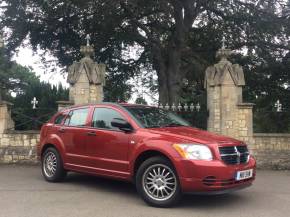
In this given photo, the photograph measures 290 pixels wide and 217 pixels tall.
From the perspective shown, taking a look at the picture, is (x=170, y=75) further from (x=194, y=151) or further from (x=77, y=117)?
(x=194, y=151)

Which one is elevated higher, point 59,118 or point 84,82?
point 84,82

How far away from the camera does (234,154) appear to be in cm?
723

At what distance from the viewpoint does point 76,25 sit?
20.3 meters

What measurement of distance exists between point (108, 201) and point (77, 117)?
236cm

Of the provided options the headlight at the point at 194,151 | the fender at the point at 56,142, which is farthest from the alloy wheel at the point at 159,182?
the fender at the point at 56,142

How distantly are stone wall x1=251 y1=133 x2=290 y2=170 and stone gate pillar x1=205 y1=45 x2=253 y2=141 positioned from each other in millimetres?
347

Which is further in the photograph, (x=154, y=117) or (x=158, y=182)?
(x=154, y=117)

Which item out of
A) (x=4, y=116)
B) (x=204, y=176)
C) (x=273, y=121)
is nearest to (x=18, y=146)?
(x=4, y=116)

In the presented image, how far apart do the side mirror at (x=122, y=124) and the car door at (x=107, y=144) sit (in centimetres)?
8

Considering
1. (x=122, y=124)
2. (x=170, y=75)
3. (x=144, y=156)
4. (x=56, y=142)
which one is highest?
(x=170, y=75)

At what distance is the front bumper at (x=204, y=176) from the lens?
678 cm

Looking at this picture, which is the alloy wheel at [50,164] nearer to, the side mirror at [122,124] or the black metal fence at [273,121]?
the side mirror at [122,124]

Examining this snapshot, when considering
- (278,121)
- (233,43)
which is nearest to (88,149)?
(278,121)

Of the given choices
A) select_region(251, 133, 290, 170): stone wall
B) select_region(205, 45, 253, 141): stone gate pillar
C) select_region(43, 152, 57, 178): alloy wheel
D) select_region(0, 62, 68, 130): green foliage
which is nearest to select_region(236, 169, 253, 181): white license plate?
select_region(43, 152, 57, 178): alloy wheel
